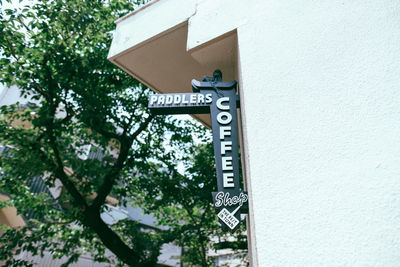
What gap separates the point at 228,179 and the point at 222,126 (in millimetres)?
509

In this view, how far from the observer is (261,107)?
1.99 meters

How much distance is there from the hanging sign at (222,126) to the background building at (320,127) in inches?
6.8

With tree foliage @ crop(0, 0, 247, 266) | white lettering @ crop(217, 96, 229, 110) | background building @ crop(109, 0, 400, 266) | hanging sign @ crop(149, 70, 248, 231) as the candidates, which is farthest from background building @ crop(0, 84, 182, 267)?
background building @ crop(109, 0, 400, 266)

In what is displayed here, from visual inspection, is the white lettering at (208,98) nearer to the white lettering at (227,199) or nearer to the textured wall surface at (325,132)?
the textured wall surface at (325,132)

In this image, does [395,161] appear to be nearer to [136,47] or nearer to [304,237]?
[304,237]

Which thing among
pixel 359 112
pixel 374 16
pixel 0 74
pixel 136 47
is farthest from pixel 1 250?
pixel 374 16

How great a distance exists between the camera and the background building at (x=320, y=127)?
57.4 inches

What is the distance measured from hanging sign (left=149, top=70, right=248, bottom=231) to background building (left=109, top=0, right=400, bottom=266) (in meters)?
0.17

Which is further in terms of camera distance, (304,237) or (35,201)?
(35,201)

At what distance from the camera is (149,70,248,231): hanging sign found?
1966mm

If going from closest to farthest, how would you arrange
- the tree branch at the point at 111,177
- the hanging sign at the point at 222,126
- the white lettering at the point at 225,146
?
1. the hanging sign at the point at 222,126
2. the white lettering at the point at 225,146
3. the tree branch at the point at 111,177

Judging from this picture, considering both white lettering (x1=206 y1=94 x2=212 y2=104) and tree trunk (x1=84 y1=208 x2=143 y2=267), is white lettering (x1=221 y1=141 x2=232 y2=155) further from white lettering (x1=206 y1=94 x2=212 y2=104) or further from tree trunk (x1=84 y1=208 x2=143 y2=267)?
tree trunk (x1=84 y1=208 x2=143 y2=267)

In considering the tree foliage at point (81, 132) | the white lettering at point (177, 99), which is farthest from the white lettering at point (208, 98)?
the tree foliage at point (81, 132)

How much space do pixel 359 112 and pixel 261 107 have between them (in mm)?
661
